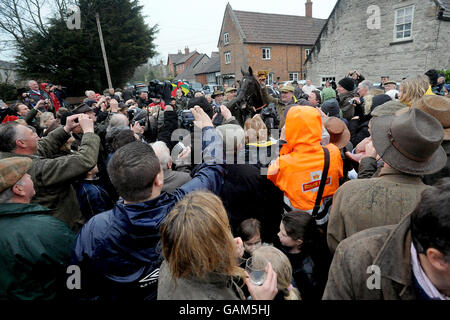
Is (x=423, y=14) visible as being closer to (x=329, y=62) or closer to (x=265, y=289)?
(x=329, y=62)

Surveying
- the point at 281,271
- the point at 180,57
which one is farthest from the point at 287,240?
the point at 180,57

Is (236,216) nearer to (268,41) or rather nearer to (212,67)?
(268,41)

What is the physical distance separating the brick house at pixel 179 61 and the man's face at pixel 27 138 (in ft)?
217

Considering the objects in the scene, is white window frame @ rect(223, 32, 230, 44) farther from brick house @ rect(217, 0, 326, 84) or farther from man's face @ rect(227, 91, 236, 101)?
man's face @ rect(227, 91, 236, 101)

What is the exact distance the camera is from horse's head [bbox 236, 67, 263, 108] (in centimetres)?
491

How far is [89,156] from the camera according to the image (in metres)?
2.30

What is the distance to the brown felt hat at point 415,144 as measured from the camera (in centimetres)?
155

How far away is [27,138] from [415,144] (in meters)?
3.18

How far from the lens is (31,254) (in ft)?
5.29

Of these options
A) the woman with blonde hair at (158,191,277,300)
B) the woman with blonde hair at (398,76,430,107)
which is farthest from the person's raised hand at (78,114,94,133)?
the woman with blonde hair at (398,76,430,107)

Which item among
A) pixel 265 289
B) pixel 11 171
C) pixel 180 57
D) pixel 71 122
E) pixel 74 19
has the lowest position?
pixel 265 289

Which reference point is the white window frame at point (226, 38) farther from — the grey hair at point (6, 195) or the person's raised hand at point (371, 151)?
the grey hair at point (6, 195)

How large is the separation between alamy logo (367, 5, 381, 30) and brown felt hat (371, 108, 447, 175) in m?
18.3
